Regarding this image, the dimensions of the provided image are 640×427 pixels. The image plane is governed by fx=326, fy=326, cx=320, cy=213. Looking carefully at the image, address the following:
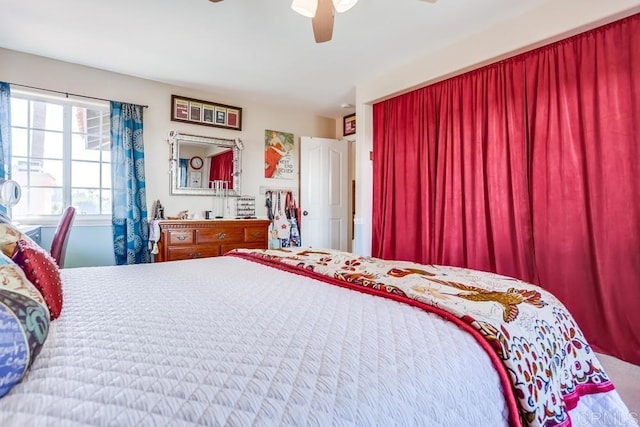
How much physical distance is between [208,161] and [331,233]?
197 centimetres

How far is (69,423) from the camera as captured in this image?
18.8 inches

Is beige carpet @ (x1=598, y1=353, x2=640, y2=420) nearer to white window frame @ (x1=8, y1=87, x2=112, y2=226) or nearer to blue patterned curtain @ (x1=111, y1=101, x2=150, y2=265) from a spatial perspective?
blue patterned curtain @ (x1=111, y1=101, x2=150, y2=265)

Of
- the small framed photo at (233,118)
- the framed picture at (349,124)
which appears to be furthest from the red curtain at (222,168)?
the framed picture at (349,124)

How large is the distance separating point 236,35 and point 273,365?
9.05ft

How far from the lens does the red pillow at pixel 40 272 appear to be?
2.97 feet

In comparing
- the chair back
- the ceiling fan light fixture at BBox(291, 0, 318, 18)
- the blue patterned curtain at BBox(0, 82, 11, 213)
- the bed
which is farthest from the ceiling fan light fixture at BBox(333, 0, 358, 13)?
the blue patterned curtain at BBox(0, 82, 11, 213)

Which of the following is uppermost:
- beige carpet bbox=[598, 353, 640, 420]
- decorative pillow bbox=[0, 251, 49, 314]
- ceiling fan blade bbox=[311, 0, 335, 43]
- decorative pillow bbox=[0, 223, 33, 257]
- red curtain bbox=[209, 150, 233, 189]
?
ceiling fan blade bbox=[311, 0, 335, 43]

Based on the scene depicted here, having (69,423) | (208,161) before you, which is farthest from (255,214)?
(69,423)

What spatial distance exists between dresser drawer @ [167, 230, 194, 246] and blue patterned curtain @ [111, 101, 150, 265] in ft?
1.23

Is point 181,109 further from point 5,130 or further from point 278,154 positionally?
point 5,130

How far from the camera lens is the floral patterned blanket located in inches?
31.2

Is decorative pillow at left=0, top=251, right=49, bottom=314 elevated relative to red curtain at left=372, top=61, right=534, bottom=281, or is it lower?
lower

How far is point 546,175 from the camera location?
7.84 ft

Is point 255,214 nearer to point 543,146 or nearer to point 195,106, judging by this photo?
point 195,106
